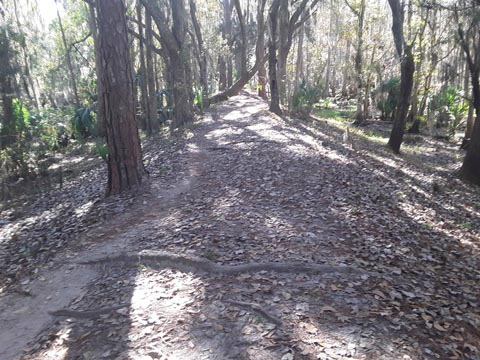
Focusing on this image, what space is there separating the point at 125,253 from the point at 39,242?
2.19 meters

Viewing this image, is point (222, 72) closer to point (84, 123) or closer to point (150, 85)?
point (84, 123)

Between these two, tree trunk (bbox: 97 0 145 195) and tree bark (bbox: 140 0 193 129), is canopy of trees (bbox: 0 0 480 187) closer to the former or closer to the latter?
tree bark (bbox: 140 0 193 129)

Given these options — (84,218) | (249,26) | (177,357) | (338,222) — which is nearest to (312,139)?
(338,222)

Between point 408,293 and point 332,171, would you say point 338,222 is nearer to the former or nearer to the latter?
point 408,293

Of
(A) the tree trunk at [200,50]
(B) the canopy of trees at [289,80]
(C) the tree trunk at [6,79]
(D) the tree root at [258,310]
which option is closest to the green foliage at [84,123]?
(B) the canopy of trees at [289,80]

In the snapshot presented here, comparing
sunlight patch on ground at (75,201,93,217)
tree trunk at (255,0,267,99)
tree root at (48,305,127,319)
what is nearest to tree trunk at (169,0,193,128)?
tree trunk at (255,0,267,99)

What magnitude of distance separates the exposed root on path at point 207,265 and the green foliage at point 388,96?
17601mm

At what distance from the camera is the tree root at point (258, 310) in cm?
381

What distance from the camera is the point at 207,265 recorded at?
491cm

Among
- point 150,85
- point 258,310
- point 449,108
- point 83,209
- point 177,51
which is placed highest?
point 177,51

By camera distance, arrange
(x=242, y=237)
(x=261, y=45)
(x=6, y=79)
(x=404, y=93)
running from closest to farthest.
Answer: (x=242, y=237) < (x=404, y=93) < (x=6, y=79) < (x=261, y=45)

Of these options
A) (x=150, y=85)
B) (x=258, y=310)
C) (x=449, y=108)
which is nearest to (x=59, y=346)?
(x=258, y=310)

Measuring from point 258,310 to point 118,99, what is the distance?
5484mm

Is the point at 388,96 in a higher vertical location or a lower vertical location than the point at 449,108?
higher
